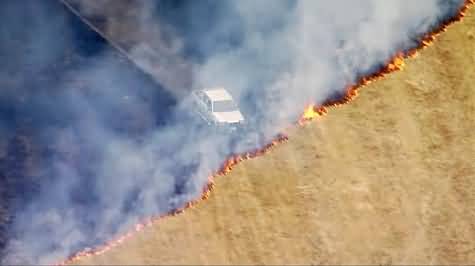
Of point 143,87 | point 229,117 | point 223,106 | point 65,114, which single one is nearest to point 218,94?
point 223,106

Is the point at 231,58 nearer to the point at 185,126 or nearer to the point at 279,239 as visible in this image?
the point at 185,126

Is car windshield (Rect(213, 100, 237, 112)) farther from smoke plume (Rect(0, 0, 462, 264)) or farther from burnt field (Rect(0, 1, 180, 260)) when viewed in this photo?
burnt field (Rect(0, 1, 180, 260))

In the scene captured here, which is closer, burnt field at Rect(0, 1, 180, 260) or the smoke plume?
the smoke plume

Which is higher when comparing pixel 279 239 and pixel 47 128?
pixel 47 128

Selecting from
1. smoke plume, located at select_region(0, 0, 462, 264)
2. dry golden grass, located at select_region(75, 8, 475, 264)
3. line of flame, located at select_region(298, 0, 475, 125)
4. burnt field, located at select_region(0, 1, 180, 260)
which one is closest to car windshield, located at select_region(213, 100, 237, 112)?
smoke plume, located at select_region(0, 0, 462, 264)

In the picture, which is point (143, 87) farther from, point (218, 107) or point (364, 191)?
point (364, 191)

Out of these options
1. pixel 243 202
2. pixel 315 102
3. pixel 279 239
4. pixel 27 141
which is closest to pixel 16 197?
pixel 27 141

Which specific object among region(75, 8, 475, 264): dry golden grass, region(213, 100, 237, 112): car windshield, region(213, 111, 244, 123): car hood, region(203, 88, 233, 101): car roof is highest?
region(203, 88, 233, 101): car roof
